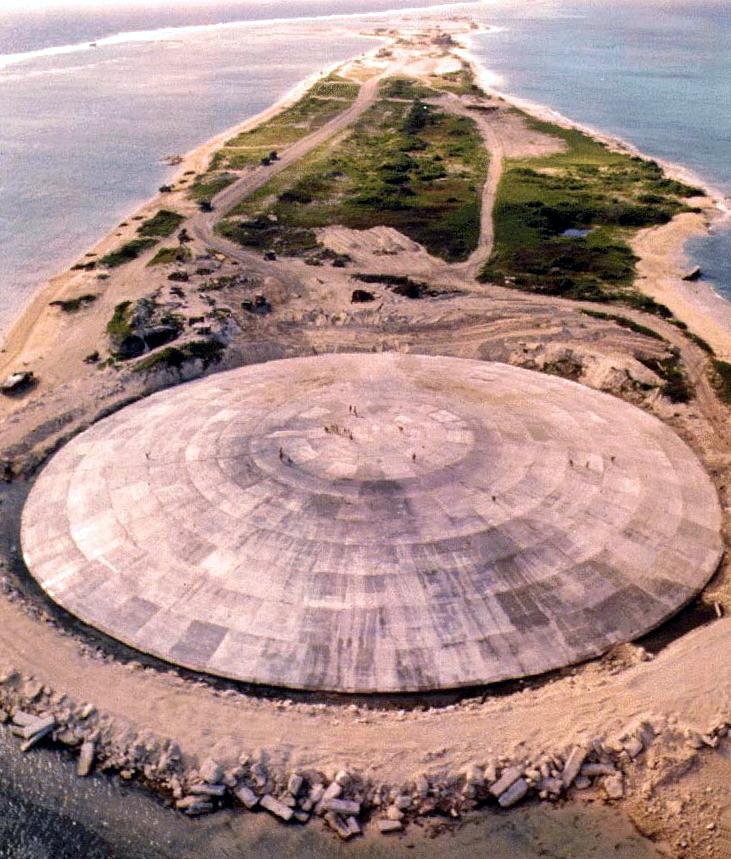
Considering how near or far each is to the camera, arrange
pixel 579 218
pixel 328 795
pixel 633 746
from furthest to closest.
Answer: pixel 579 218
pixel 633 746
pixel 328 795

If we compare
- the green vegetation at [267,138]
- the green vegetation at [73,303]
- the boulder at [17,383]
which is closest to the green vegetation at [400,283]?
the green vegetation at [73,303]

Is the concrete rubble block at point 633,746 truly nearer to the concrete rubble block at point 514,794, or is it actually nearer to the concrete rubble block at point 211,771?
the concrete rubble block at point 514,794

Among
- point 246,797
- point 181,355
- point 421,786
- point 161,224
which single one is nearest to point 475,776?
point 421,786

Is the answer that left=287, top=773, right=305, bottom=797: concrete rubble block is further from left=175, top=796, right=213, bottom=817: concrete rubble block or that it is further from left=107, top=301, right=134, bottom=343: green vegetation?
left=107, top=301, right=134, bottom=343: green vegetation

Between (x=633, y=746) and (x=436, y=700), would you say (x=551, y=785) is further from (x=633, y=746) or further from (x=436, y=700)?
(x=436, y=700)

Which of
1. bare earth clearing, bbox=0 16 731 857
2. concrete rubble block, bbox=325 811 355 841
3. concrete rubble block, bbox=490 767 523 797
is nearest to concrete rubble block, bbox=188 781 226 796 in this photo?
bare earth clearing, bbox=0 16 731 857
